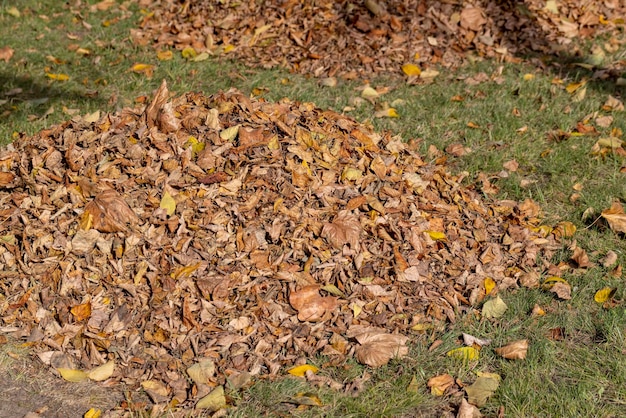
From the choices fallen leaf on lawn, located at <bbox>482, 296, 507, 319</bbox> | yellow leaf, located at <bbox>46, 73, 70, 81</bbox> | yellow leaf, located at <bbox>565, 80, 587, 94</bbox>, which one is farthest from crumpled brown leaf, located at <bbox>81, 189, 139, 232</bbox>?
yellow leaf, located at <bbox>565, 80, 587, 94</bbox>

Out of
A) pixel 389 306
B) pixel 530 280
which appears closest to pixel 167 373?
pixel 389 306

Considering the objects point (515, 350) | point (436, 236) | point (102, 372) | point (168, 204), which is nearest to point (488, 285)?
point (436, 236)

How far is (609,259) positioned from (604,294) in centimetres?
35

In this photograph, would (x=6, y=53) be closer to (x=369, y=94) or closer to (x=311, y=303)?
(x=369, y=94)

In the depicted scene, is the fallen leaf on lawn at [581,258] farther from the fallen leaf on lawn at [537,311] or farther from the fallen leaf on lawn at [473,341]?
the fallen leaf on lawn at [473,341]

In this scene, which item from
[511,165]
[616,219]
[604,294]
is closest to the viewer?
[604,294]

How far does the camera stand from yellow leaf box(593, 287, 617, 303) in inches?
165

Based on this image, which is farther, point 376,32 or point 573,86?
point 376,32

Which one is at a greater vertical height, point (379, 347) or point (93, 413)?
point (379, 347)

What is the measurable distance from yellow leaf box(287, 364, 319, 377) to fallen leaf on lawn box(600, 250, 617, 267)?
1.89 m

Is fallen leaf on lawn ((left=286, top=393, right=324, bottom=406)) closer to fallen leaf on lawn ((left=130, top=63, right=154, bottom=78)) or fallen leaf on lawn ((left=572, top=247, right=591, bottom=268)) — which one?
fallen leaf on lawn ((left=572, top=247, right=591, bottom=268))

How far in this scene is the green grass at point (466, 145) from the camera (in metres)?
3.58

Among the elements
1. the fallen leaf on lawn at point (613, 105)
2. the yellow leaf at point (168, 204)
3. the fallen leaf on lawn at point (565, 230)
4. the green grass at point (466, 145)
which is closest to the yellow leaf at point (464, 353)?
the green grass at point (466, 145)

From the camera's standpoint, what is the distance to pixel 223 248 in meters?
4.13
